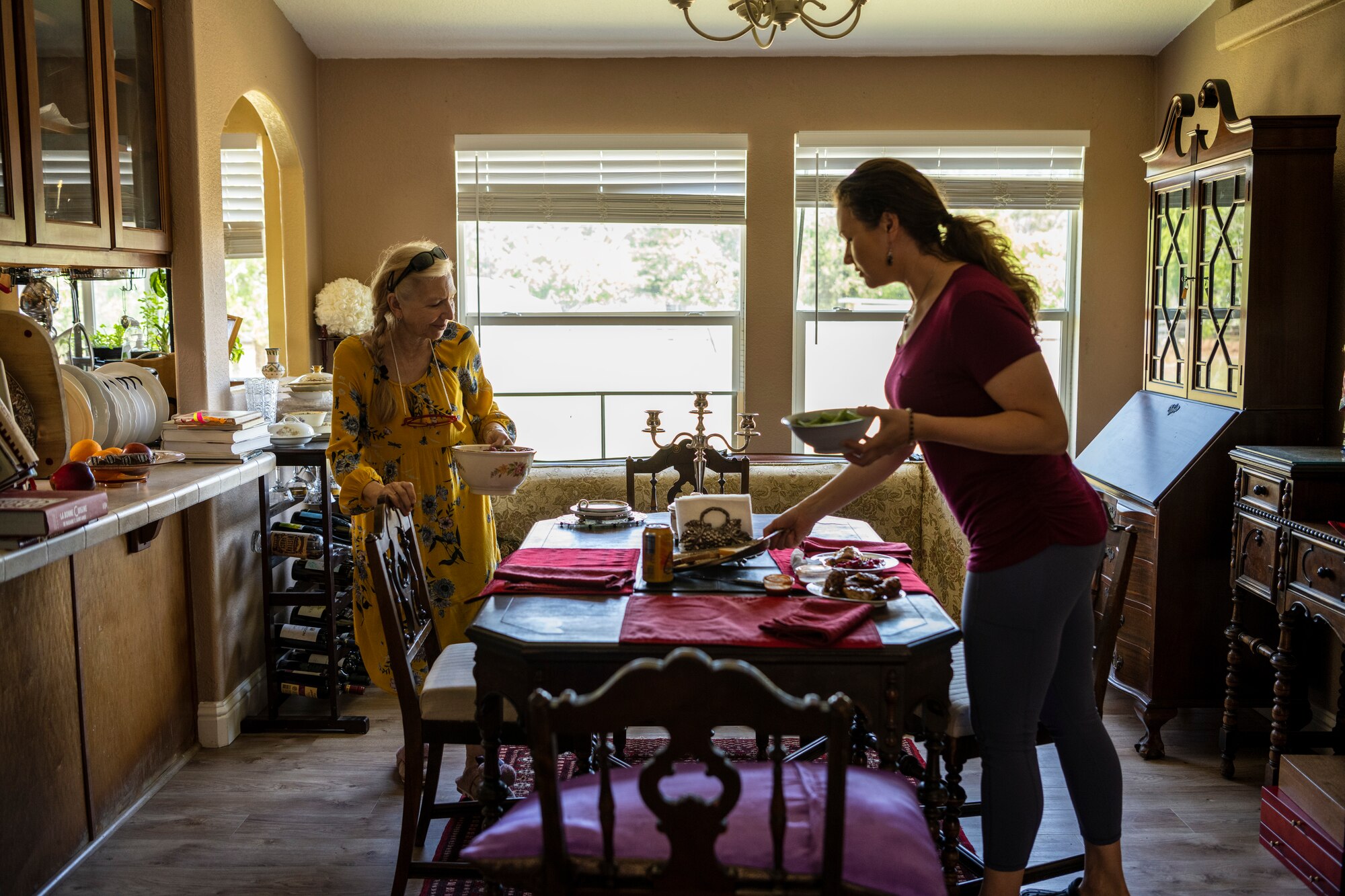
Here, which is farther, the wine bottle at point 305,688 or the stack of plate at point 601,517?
the wine bottle at point 305,688

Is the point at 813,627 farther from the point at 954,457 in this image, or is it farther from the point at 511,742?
the point at 511,742

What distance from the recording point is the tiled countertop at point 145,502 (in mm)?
2029

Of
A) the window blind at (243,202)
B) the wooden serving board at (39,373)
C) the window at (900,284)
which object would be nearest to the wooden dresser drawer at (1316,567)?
the window at (900,284)

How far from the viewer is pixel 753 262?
4.62 m

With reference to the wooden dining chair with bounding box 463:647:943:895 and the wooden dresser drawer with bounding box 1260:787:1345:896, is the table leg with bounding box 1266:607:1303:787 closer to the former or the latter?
the wooden dresser drawer with bounding box 1260:787:1345:896

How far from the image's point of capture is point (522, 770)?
3.10m

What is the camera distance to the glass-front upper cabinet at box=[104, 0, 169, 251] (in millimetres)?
2846

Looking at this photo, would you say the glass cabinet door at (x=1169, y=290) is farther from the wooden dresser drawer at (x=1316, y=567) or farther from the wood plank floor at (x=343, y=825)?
the wood plank floor at (x=343, y=825)

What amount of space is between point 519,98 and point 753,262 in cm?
121

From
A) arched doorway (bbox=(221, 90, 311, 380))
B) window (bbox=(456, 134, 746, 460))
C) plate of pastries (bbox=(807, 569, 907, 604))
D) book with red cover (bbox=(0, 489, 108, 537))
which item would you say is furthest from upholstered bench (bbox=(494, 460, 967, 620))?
book with red cover (bbox=(0, 489, 108, 537))

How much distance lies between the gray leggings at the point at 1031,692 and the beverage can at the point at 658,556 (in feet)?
2.09

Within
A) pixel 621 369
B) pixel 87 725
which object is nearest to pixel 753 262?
pixel 621 369

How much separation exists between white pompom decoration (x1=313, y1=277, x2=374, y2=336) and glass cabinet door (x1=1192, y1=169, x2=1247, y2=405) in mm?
3085

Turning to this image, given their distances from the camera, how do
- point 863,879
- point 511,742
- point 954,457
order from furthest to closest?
point 511,742 < point 954,457 < point 863,879
